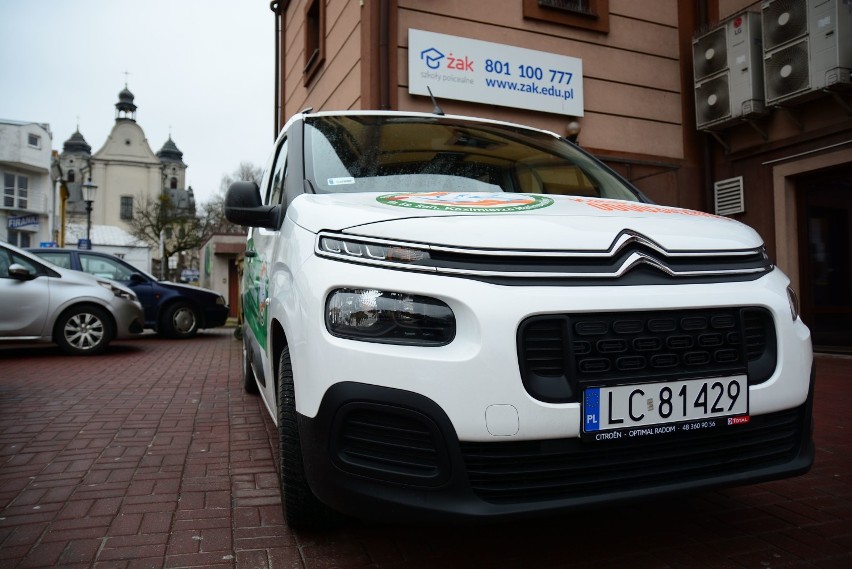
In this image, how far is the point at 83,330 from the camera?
26.9ft

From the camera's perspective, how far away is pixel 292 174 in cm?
268

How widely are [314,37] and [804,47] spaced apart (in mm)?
7452

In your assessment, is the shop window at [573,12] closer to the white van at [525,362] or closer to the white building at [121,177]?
the white van at [525,362]

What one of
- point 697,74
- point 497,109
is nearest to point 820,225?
point 697,74

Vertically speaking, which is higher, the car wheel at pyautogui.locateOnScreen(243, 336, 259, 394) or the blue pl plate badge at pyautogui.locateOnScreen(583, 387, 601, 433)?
the blue pl plate badge at pyautogui.locateOnScreen(583, 387, 601, 433)

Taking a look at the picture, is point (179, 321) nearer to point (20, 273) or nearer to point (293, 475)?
point (20, 273)


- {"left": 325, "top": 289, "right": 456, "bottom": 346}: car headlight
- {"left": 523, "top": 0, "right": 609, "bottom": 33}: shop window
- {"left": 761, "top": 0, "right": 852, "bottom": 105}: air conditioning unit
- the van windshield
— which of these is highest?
{"left": 523, "top": 0, "right": 609, "bottom": 33}: shop window

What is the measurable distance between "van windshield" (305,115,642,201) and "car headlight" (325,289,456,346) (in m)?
0.82

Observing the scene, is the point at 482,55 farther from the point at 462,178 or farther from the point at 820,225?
the point at 462,178

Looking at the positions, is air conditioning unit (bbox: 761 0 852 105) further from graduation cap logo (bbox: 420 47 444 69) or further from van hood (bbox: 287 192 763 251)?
van hood (bbox: 287 192 763 251)

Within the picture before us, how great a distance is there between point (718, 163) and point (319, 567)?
28.8ft

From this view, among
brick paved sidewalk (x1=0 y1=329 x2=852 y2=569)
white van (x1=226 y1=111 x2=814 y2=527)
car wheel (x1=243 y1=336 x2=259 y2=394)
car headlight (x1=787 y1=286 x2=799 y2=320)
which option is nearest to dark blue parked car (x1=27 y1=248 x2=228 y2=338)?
car wheel (x1=243 y1=336 x2=259 y2=394)

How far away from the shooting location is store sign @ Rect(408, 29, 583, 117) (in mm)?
7656

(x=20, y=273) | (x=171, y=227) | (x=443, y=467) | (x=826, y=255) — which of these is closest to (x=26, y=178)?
(x=171, y=227)
